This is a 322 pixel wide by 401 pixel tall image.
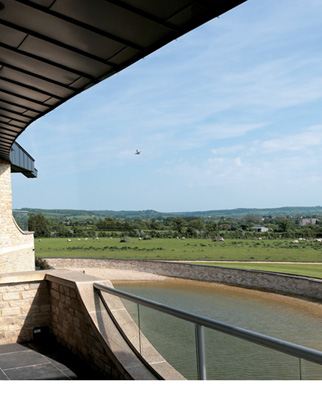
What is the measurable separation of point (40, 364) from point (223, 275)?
1691 inches

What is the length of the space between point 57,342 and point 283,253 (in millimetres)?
59779

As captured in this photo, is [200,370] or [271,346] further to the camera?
[200,370]

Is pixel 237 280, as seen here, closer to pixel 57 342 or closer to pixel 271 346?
pixel 57 342

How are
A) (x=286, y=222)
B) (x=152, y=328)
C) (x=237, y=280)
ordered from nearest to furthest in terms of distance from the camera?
(x=152, y=328), (x=237, y=280), (x=286, y=222)

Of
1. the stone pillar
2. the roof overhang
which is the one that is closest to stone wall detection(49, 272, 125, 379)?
the roof overhang

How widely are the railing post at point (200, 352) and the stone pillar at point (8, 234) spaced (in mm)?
16576

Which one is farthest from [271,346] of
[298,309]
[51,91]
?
[298,309]

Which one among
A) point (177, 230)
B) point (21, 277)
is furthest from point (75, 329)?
point (177, 230)

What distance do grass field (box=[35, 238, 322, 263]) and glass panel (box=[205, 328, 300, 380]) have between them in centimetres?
5512

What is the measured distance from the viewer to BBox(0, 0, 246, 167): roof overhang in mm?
4633

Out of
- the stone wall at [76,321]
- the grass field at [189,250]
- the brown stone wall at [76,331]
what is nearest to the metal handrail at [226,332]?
the stone wall at [76,321]

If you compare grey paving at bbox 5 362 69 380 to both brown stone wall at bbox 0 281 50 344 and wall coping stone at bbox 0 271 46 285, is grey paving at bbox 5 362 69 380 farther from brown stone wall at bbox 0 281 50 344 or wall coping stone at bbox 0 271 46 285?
wall coping stone at bbox 0 271 46 285

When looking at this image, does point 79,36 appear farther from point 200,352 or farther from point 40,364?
point 40,364

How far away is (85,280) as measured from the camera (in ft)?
21.7
